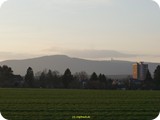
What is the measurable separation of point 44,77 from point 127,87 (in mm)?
1153

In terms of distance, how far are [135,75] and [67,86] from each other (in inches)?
34.9

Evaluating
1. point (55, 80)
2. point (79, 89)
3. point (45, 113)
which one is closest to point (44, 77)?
point (55, 80)

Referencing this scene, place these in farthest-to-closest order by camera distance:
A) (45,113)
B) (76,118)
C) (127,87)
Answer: (45,113) → (127,87) → (76,118)

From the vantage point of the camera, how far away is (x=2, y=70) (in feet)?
17.8

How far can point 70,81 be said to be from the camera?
5473mm

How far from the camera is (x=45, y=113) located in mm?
6359

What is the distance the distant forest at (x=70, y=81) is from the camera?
5.43m

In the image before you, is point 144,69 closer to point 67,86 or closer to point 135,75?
point 135,75

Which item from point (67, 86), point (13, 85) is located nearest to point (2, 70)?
point (13, 85)

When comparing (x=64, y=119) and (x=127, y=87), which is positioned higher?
(x=127, y=87)

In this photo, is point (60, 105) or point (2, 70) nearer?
point (2, 70)

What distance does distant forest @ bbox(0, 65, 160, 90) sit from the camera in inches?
214

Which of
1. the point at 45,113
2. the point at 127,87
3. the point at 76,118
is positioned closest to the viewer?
the point at 76,118

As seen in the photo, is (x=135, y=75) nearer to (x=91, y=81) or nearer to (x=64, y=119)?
(x=91, y=81)
